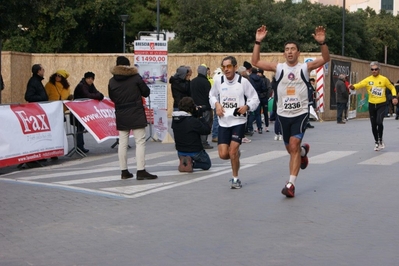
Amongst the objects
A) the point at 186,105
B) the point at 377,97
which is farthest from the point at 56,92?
the point at 377,97

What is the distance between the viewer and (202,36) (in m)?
49.5

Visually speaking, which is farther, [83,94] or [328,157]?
[83,94]

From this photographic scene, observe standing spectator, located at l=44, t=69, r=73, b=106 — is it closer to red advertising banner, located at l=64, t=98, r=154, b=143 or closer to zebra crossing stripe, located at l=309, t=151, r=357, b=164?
red advertising banner, located at l=64, t=98, r=154, b=143

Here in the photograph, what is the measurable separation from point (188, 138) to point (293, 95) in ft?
10.4

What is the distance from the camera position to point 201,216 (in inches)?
359

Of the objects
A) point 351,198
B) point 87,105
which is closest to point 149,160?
point 87,105

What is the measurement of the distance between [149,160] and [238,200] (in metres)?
5.50

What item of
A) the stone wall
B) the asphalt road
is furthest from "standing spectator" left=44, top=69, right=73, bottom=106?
the stone wall

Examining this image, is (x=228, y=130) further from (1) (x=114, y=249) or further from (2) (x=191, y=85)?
(2) (x=191, y=85)

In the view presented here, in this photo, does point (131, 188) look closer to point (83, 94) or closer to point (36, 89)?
point (36, 89)

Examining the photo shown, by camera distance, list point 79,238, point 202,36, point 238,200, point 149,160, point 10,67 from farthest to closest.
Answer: point 202,36 → point 10,67 → point 149,160 → point 238,200 → point 79,238

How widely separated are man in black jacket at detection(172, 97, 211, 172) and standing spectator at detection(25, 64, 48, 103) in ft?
11.7

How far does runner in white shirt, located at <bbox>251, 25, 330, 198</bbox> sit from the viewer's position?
1027 centimetres

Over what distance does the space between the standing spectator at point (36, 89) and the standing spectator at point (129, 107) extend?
3.77 m
